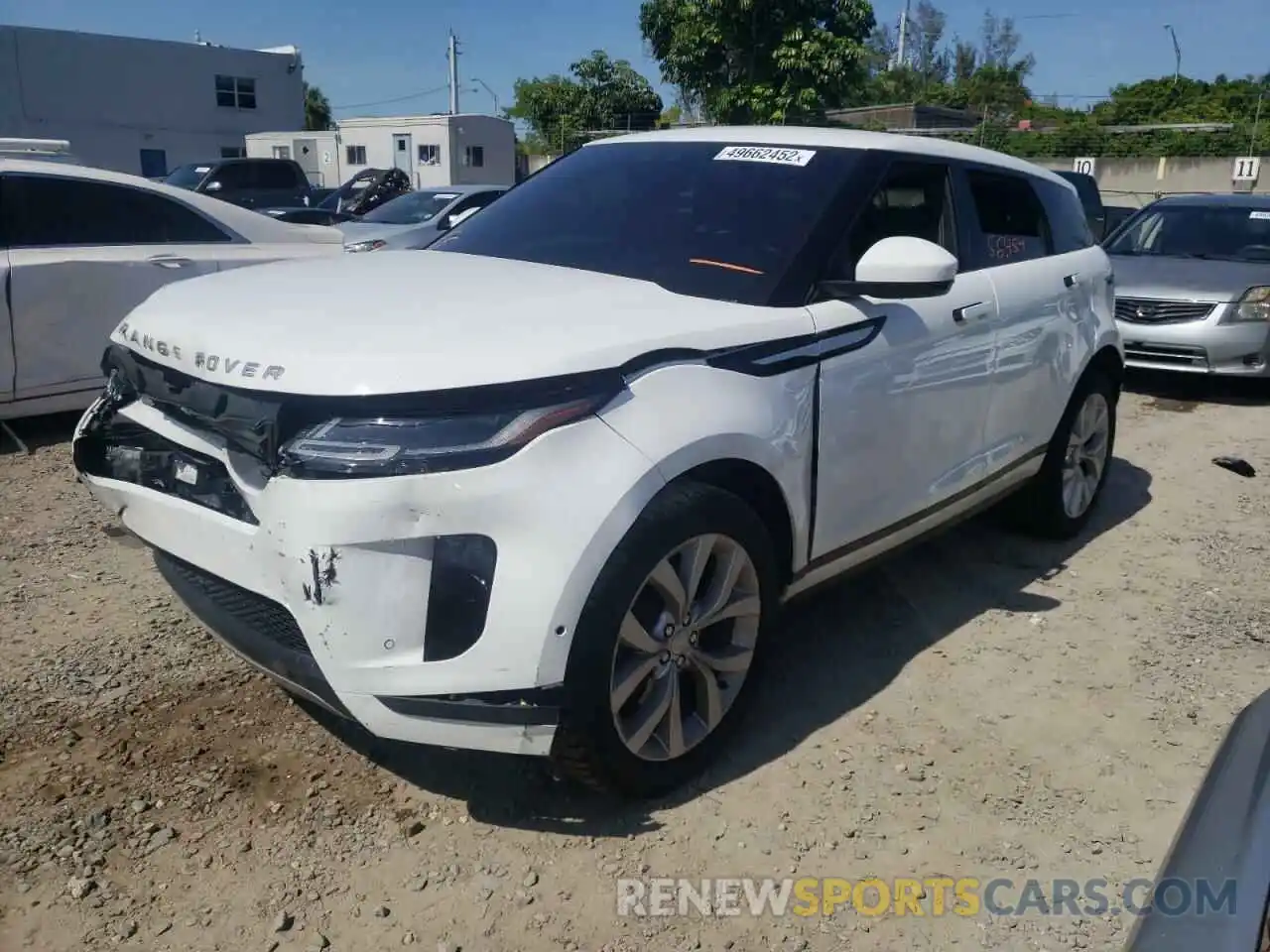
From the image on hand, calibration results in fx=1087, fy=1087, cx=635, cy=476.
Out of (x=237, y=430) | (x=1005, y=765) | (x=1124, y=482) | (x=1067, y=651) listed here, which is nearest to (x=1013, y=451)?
(x=1067, y=651)

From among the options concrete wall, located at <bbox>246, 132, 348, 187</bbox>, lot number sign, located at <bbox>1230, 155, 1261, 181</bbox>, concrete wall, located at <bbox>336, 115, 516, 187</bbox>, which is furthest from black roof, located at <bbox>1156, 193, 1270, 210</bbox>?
concrete wall, located at <bbox>246, 132, 348, 187</bbox>

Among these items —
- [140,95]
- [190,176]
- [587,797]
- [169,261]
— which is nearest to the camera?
[587,797]

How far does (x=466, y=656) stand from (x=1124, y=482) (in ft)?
16.2

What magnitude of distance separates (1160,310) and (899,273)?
6396 millimetres

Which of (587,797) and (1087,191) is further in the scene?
(1087,191)

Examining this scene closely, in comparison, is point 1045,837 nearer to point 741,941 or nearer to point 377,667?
point 741,941

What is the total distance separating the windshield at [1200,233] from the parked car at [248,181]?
517 inches

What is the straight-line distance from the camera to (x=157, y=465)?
280 centimetres

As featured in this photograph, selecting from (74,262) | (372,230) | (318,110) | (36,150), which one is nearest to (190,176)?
(372,230)

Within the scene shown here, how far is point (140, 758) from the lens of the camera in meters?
3.03

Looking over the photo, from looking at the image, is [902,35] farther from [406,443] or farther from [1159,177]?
[406,443]

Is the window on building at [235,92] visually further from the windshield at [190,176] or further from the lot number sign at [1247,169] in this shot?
the lot number sign at [1247,169]

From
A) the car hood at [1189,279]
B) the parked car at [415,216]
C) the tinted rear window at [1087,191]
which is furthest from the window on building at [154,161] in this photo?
the car hood at [1189,279]

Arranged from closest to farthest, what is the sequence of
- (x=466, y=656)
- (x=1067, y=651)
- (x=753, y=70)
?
1. (x=466, y=656)
2. (x=1067, y=651)
3. (x=753, y=70)
